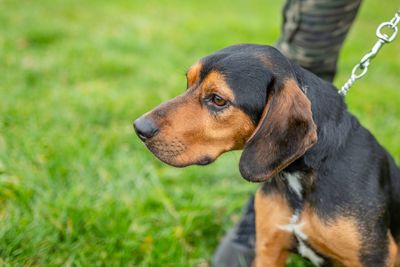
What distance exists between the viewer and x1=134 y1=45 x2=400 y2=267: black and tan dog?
9.07 ft

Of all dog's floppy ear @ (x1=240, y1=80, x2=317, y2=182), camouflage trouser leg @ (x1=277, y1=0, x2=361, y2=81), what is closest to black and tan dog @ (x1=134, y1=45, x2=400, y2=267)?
dog's floppy ear @ (x1=240, y1=80, x2=317, y2=182)

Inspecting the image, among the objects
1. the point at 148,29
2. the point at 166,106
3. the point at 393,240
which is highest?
the point at 166,106

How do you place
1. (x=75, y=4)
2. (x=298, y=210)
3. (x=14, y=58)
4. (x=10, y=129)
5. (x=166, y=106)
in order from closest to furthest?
(x=166, y=106), (x=298, y=210), (x=10, y=129), (x=14, y=58), (x=75, y=4)

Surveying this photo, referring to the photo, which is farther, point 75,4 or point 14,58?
point 75,4

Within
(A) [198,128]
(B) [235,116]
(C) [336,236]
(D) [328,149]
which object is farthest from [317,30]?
(C) [336,236]

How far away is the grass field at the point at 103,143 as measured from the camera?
147 inches

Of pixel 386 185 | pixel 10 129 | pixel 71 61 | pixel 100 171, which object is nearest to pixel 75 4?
pixel 71 61

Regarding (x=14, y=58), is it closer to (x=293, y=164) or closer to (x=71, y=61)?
(x=71, y=61)

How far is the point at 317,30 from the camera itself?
3.95 m

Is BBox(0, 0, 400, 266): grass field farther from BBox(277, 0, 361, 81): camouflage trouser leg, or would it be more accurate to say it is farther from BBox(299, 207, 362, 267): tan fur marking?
BBox(277, 0, 361, 81): camouflage trouser leg

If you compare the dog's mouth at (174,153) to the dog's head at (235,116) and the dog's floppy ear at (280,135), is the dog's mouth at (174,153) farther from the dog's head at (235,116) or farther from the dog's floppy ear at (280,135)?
the dog's floppy ear at (280,135)

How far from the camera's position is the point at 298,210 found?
10.3ft

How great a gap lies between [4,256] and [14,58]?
3.93 m

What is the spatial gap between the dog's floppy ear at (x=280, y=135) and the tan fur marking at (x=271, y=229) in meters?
0.51
